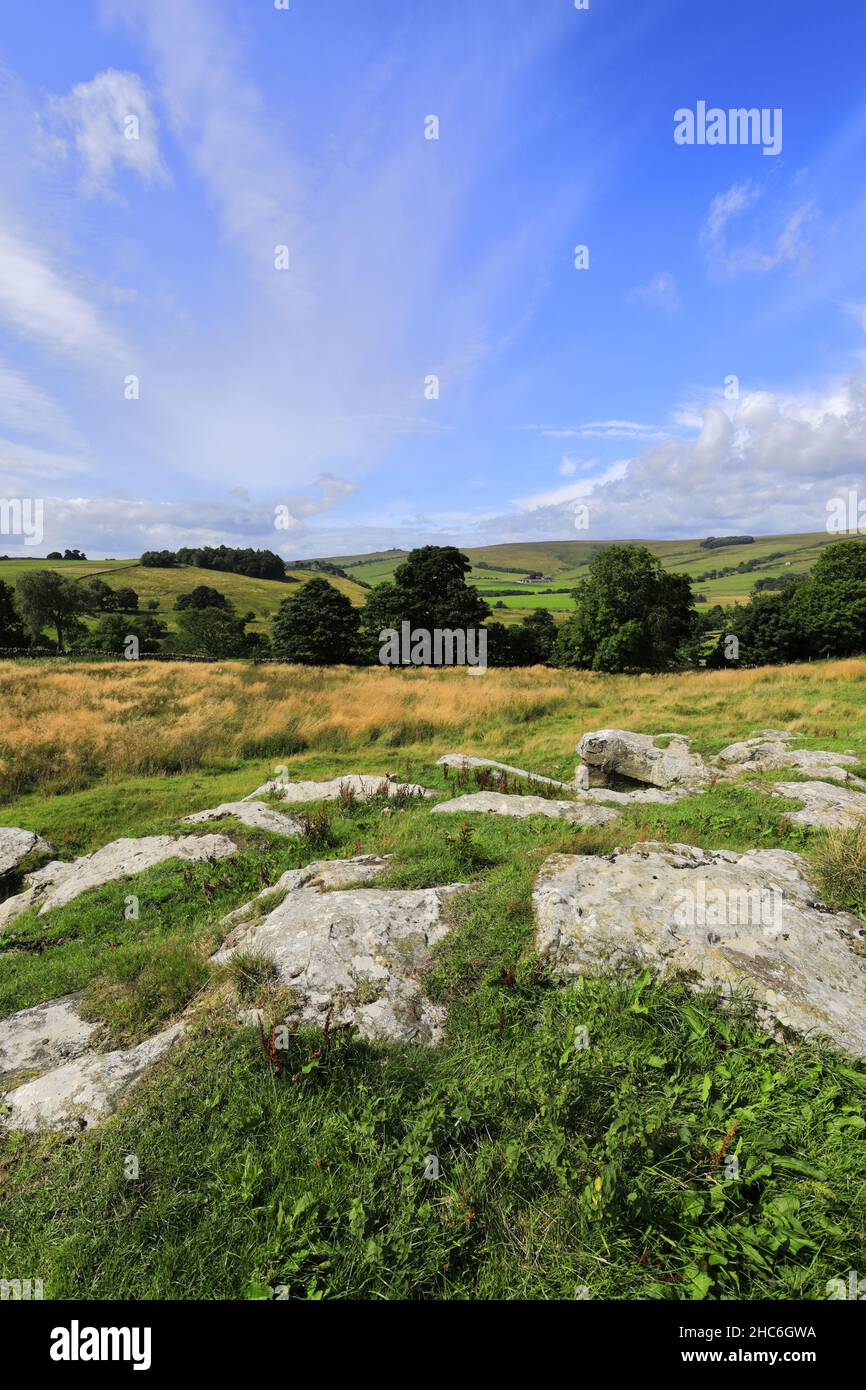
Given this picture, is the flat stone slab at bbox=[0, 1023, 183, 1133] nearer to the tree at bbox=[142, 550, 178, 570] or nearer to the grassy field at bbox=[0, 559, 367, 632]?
the grassy field at bbox=[0, 559, 367, 632]

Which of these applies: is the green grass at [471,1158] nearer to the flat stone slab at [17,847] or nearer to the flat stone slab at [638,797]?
the flat stone slab at [17,847]

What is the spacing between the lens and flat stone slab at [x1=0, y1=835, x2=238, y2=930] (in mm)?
8133

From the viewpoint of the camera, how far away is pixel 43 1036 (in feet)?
16.0

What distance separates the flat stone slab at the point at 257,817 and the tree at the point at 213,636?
63022 mm

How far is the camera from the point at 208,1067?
158 inches

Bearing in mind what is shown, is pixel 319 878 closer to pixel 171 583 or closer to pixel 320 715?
pixel 320 715

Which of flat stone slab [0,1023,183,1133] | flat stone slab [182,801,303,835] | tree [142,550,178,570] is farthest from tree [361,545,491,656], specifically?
tree [142,550,178,570]

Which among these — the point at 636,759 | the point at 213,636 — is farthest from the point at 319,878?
the point at 213,636

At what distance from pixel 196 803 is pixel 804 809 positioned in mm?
12619

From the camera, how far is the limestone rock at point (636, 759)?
1331cm

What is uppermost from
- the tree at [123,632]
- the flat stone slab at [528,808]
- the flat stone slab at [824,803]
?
the tree at [123,632]

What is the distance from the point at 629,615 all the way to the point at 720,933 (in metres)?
42.7

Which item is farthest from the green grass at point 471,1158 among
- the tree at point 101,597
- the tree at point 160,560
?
the tree at point 160,560
